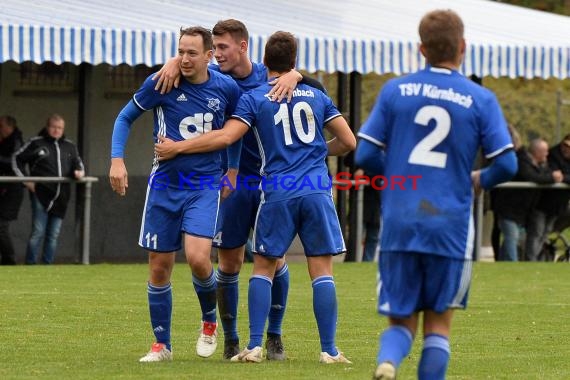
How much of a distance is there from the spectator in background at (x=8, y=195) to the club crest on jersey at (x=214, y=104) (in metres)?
9.36

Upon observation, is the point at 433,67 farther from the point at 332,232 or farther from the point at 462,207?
the point at 332,232

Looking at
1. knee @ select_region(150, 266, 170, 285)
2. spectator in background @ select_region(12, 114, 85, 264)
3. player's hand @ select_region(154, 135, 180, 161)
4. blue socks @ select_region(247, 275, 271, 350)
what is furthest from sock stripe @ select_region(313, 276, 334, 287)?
spectator in background @ select_region(12, 114, 85, 264)

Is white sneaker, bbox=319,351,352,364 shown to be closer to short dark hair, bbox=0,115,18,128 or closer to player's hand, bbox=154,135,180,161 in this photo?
player's hand, bbox=154,135,180,161

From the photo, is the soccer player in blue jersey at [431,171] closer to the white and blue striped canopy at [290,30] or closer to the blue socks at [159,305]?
the blue socks at [159,305]

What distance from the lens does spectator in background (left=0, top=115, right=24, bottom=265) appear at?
17.6 m

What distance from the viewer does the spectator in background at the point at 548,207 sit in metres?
19.7

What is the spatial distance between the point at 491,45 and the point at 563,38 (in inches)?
79.3

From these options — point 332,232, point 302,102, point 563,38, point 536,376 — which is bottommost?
point 536,376

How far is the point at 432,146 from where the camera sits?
249 inches

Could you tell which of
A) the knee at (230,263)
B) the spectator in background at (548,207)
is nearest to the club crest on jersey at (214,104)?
the knee at (230,263)

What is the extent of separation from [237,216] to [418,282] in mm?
2725

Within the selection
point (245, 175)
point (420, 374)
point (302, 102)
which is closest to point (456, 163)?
point (420, 374)

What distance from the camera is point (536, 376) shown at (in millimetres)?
8242

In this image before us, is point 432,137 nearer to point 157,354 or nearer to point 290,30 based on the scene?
point 157,354
